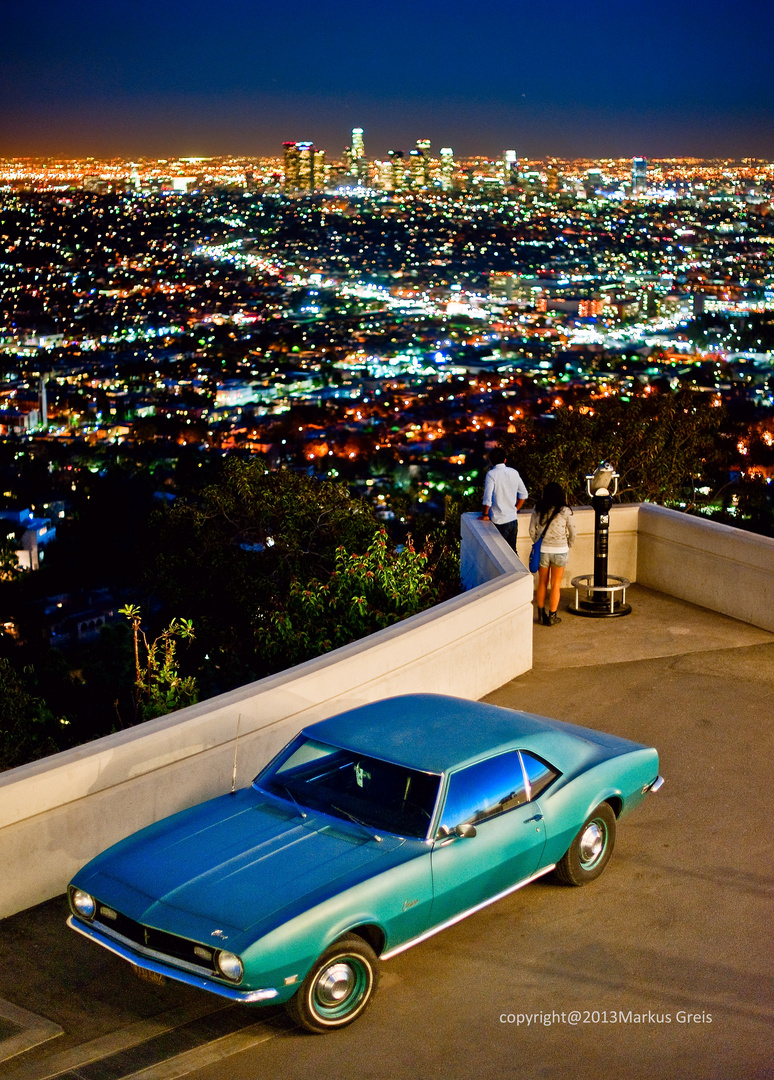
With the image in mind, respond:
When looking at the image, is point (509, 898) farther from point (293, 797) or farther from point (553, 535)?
point (553, 535)

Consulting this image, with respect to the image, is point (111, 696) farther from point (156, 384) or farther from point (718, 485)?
point (156, 384)

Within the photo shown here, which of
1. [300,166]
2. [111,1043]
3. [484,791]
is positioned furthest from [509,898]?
[300,166]

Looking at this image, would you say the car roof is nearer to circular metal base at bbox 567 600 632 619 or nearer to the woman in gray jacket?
the woman in gray jacket

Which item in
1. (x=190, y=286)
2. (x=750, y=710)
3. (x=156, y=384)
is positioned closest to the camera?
(x=750, y=710)

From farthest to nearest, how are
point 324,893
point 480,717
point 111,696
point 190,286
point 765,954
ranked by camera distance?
point 190,286
point 111,696
point 480,717
point 765,954
point 324,893

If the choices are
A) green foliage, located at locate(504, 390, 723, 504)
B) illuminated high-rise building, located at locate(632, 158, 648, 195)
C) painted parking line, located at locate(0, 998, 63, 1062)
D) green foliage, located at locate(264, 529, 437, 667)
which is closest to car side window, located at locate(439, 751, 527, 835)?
painted parking line, located at locate(0, 998, 63, 1062)

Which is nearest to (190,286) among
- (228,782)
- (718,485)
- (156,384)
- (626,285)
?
(156,384)

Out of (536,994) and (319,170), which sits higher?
(319,170)
